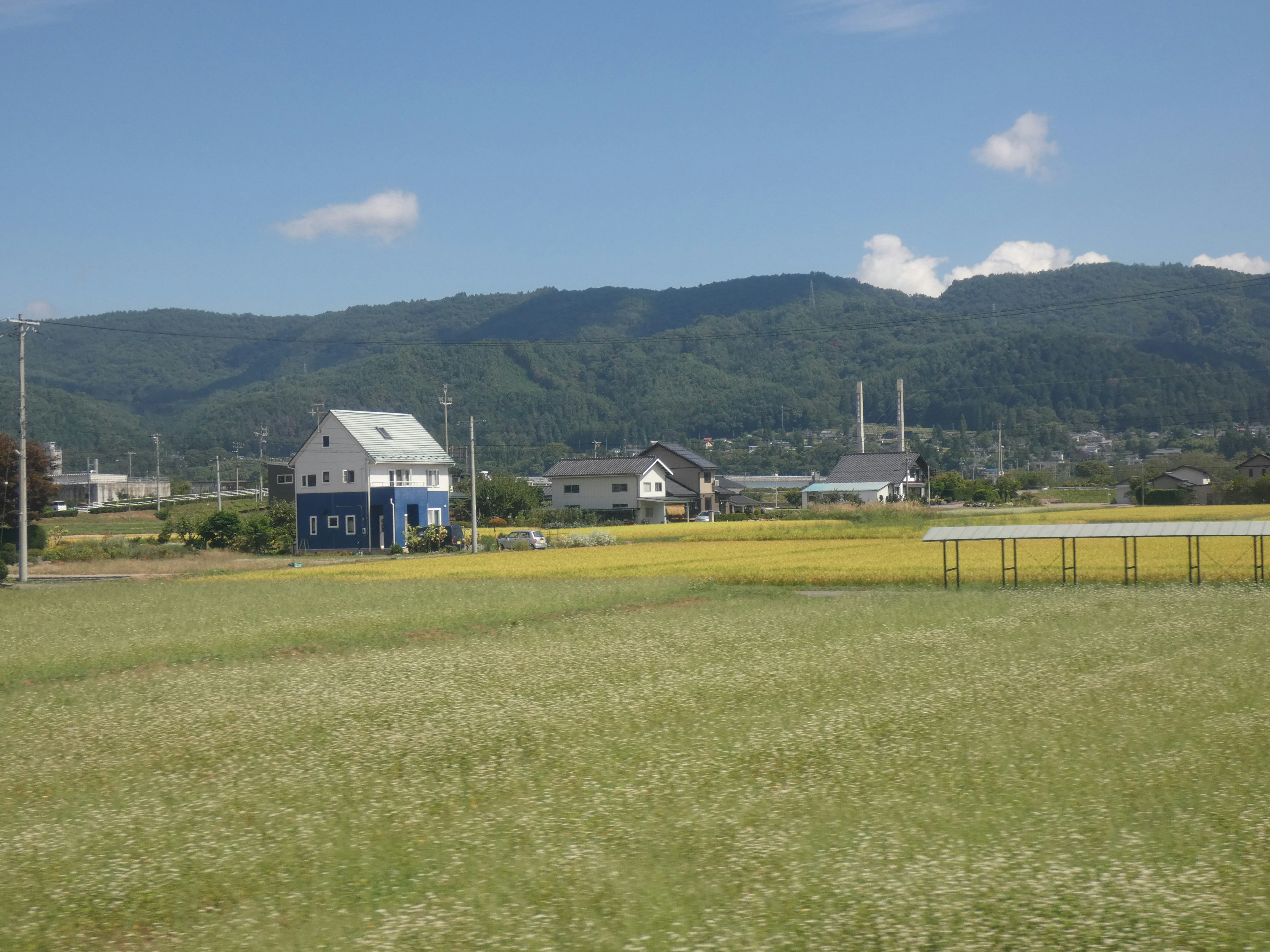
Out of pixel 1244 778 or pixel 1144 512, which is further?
pixel 1144 512

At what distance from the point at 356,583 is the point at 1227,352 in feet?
606

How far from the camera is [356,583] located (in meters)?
36.6

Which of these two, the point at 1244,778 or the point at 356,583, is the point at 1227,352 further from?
the point at 1244,778

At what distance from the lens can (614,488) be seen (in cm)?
Answer: 8838

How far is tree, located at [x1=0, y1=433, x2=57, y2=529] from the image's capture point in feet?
166

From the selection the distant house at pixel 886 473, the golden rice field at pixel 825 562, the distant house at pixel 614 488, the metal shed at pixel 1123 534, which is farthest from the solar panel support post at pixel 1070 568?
the distant house at pixel 886 473

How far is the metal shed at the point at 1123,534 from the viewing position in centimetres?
3031

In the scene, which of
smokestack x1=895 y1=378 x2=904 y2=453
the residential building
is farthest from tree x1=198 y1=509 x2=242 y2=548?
smokestack x1=895 y1=378 x2=904 y2=453

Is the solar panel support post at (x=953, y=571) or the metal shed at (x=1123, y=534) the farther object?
the solar panel support post at (x=953, y=571)

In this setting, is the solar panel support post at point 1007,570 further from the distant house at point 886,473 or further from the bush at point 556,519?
the distant house at point 886,473

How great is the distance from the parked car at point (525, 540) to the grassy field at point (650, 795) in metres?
36.8

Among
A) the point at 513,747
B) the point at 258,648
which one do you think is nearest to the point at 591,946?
the point at 513,747

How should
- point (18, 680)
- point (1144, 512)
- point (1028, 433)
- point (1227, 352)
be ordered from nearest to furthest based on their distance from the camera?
point (18, 680) < point (1144, 512) < point (1028, 433) < point (1227, 352)

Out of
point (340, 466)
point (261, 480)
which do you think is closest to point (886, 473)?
point (340, 466)
